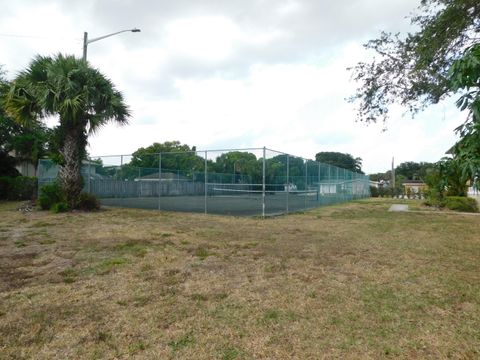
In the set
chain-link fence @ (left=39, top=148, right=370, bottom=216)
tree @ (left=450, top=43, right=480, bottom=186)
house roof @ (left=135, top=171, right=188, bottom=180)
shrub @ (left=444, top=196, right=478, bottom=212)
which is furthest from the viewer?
house roof @ (left=135, top=171, right=188, bottom=180)

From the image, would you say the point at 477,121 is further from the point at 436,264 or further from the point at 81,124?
the point at 81,124

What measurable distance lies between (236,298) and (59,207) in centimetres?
969

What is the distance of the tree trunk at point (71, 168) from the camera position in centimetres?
1115

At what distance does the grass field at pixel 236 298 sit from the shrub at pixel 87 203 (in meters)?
5.16

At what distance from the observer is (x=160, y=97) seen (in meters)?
17.0

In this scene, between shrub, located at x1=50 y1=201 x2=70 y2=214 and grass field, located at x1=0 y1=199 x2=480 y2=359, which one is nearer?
grass field, located at x1=0 y1=199 x2=480 y2=359

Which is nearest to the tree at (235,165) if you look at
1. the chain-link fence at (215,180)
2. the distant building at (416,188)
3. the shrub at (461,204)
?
the chain-link fence at (215,180)

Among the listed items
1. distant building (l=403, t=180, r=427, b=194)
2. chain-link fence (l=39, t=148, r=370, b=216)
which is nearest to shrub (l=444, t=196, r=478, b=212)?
chain-link fence (l=39, t=148, r=370, b=216)

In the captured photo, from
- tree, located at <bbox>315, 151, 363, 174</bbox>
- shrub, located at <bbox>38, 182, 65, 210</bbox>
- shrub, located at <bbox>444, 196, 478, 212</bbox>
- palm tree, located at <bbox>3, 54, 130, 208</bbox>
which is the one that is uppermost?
tree, located at <bbox>315, 151, 363, 174</bbox>

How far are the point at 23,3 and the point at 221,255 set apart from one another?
8349 millimetres

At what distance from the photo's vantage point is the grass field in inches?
94.1

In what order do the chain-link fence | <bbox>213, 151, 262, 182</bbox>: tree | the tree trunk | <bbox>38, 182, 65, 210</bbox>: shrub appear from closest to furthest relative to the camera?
the tree trunk
<bbox>38, 182, 65, 210</bbox>: shrub
the chain-link fence
<bbox>213, 151, 262, 182</bbox>: tree

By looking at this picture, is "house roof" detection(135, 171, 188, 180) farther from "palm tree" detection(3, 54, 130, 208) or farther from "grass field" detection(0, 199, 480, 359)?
"grass field" detection(0, 199, 480, 359)

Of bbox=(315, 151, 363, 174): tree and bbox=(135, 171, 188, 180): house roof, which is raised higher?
bbox=(315, 151, 363, 174): tree
